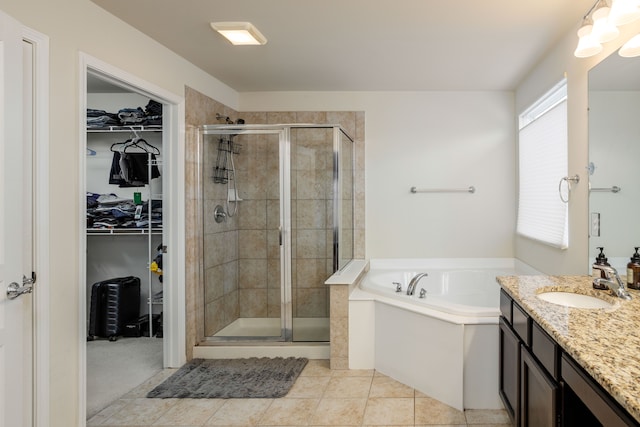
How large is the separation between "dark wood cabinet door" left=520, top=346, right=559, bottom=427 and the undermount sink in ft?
1.05

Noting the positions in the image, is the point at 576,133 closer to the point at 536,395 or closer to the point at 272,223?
the point at 536,395

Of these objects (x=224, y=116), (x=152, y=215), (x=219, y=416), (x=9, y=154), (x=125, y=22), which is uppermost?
(x=125, y=22)

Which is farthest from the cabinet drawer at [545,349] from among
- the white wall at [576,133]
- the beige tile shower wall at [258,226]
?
the beige tile shower wall at [258,226]

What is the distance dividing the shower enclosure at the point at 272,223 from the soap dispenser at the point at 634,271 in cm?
211

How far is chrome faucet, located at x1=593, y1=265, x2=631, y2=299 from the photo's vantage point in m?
1.85

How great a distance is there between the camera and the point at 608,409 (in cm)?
105

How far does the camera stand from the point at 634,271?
195 cm

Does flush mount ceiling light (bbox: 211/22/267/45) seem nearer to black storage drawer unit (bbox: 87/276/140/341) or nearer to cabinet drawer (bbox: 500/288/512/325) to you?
cabinet drawer (bbox: 500/288/512/325)

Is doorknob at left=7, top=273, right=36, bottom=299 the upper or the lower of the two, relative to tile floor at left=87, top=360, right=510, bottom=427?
upper

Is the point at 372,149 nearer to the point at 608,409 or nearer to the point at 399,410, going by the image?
the point at 399,410

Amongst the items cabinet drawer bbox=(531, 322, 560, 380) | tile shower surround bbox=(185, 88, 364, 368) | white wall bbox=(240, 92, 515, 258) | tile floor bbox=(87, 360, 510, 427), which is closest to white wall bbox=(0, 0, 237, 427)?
tile floor bbox=(87, 360, 510, 427)

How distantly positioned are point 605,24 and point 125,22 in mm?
2539

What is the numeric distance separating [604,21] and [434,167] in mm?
2320

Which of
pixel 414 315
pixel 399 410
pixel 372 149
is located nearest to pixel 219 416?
pixel 399 410
